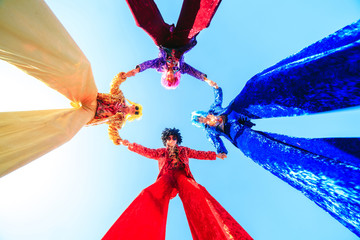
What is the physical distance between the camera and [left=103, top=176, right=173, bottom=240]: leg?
0.89 meters

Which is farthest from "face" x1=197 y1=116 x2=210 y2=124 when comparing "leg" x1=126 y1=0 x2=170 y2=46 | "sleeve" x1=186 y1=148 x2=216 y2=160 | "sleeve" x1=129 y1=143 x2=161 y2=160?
"leg" x1=126 y1=0 x2=170 y2=46

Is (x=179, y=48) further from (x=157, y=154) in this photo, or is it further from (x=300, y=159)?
(x=300, y=159)

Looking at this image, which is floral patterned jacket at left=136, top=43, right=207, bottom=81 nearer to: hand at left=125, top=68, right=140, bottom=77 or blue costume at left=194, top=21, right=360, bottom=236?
hand at left=125, top=68, right=140, bottom=77

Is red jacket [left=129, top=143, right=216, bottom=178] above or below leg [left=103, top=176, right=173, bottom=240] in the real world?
above

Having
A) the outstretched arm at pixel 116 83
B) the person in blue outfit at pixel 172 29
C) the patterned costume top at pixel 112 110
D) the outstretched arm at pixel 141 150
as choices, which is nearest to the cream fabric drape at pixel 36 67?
the patterned costume top at pixel 112 110

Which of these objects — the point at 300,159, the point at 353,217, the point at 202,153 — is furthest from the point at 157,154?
the point at 353,217

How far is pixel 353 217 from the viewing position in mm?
606

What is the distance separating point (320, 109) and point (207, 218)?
906 mm

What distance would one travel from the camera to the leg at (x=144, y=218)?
0.89 meters

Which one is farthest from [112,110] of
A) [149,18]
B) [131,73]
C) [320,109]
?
[320,109]

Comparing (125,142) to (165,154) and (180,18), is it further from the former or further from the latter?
(180,18)

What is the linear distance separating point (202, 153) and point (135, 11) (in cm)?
190

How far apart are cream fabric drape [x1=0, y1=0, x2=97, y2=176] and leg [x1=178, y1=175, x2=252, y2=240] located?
3.54 ft

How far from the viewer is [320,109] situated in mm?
772
